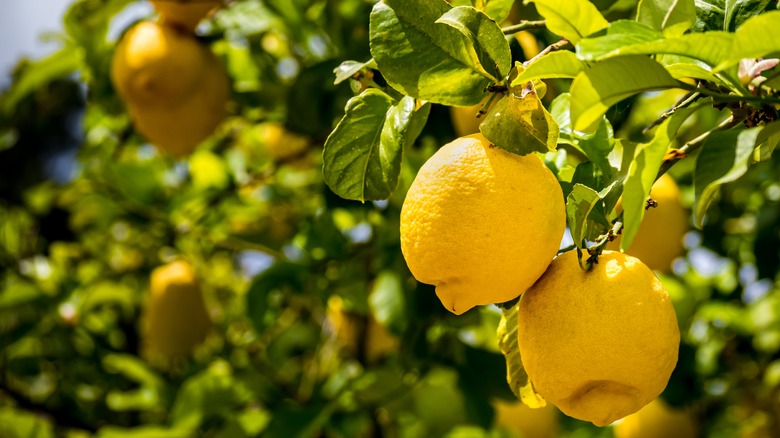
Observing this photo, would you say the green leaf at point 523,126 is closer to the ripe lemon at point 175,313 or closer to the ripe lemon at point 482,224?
the ripe lemon at point 482,224

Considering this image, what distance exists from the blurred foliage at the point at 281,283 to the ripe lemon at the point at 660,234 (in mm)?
129

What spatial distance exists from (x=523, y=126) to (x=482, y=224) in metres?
0.08

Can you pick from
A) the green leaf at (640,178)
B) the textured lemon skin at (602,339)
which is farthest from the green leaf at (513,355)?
the green leaf at (640,178)

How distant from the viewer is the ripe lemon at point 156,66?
147cm

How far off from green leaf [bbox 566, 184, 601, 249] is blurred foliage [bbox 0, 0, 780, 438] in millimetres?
342

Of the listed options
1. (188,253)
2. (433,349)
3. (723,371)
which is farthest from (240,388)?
(723,371)

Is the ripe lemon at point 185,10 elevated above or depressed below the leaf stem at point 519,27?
below

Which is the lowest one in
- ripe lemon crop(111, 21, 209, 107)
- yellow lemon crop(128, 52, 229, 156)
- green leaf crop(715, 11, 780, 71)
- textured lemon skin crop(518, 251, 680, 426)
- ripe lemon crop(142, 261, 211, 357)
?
ripe lemon crop(142, 261, 211, 357)

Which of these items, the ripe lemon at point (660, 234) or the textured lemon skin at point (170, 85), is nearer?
the ripe lemon at point (660, 234)

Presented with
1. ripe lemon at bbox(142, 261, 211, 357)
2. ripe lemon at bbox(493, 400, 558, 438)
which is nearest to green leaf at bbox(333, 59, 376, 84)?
ripe lemon at bbox(493, 400, 558, 438)

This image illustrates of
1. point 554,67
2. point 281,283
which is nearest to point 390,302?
point 281,283

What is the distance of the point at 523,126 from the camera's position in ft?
1.99

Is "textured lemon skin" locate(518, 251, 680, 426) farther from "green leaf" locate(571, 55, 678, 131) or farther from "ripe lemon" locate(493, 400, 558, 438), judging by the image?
"ripe lemon" locate(493, 400, 558, 438)

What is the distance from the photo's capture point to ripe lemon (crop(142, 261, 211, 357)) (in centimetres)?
186
